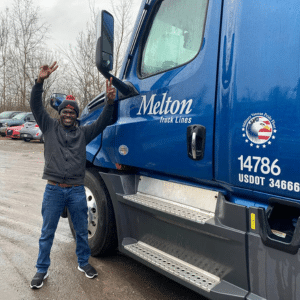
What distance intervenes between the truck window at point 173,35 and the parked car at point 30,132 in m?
16.6

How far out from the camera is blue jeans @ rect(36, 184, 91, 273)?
120 inches

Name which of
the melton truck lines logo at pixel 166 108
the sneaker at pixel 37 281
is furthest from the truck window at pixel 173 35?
the sneaker at pixel 37 281

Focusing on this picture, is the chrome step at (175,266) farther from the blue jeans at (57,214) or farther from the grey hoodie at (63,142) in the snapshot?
the grey hoodie at (63,142)

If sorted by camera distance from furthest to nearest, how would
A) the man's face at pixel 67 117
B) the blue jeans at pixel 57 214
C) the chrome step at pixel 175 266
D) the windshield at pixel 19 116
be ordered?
1. the windshield at pixel 19 116
2. the man's face at pixel 67 117
3. the blue jeans at pixel 57 214
4. the chrome step at pixel 175 266

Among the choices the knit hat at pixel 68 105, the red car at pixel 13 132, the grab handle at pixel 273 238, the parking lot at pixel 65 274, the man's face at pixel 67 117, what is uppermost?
the knit hat at pixel 68 105

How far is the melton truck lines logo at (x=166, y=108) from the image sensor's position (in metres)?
2.28

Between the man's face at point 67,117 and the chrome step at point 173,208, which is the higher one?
the man's face at point 67,117

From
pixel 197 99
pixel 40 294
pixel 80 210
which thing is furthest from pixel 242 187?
pixel 40 294

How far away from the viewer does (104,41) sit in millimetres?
2531

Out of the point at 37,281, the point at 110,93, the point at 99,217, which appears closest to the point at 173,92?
the point at 110,93

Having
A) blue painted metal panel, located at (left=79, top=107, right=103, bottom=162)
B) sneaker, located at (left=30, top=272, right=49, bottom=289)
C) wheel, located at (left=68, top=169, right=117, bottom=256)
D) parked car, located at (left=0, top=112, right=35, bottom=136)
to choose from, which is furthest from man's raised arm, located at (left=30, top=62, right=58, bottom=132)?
parked car, located at (left=0, top=112, right=35, bottom=136)

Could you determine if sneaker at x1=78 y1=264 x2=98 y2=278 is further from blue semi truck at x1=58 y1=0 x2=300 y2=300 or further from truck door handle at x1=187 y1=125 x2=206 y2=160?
truck door handle at x1=187 y1=125 x2=206 y2=160

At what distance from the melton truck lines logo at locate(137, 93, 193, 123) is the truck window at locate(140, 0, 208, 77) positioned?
0.90 ft

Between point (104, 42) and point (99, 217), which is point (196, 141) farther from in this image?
point (99, 217)
